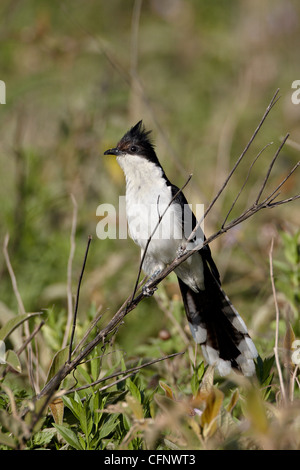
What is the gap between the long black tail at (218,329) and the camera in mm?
3119

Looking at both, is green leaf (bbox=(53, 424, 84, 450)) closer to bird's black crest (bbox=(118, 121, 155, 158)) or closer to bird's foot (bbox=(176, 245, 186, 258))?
bird's foot (bbox=(176, 245, 186, 258))

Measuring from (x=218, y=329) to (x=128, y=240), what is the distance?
227cm

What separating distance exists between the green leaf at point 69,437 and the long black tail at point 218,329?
89 cm

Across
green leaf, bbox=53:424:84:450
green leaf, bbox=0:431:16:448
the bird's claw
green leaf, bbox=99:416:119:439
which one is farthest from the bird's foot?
green leaf, bbox=0:431:16:448

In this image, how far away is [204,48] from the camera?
8492 mm

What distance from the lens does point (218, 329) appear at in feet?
11.1

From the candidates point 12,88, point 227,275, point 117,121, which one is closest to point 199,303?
point 227,275

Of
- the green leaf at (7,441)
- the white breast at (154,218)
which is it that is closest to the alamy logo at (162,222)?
the white breast at (154,218)

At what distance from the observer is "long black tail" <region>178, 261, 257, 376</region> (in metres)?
3.12

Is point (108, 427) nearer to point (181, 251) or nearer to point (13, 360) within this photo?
point (13, 360)

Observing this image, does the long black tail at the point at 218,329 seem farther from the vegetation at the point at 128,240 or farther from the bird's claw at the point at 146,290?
the bird's claw at the point at 146,290

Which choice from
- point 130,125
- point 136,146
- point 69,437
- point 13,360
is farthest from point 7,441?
point 130,125

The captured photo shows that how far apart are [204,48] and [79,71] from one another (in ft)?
5.58

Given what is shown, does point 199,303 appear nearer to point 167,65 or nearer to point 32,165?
point 32,165
